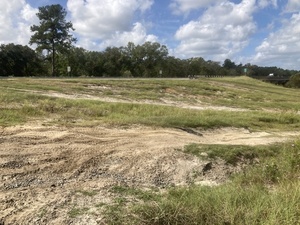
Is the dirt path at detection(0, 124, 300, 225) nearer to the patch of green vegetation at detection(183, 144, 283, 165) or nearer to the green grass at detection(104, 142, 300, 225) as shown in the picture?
the patch of green vegetation at detection(183, 144, 283, 165)

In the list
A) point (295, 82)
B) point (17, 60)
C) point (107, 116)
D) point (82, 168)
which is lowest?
point (295, 82)

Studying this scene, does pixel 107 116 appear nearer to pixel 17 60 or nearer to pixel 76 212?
pixel 76 212

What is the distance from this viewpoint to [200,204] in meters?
5.29

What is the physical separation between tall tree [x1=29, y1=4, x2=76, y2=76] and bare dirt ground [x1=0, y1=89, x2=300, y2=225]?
37.9m

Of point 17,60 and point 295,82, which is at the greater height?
point 17,60

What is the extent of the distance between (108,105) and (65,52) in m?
35.4

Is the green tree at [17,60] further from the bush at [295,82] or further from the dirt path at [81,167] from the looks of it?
the bush at [295,82]

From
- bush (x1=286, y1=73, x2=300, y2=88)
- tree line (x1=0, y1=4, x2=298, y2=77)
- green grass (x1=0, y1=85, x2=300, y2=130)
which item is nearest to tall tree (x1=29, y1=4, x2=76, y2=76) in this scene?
tree line (x1=0, y1=4, x2=298, y2=77)

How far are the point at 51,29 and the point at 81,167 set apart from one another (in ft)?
137

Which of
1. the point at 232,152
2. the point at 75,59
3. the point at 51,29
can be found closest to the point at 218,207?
the point at 232,152

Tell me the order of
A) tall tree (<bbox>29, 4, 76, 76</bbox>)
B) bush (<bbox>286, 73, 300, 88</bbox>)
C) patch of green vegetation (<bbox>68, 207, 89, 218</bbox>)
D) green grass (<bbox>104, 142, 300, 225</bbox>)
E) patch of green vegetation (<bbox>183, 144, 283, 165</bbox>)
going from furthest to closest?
bush (<bbox>286, 73, 300, 88</bbox>) < tall tree (<bbox>29, 4, 76, 76</bbox>) < patch of green vegetation (<bbox>183, 144, 283, 165</bbox>) < patch of green vegetation (<bbox>68, 207, 89, 218</bbox>) < green grass (<bbox>104, 142, 300, 225</bbox>)

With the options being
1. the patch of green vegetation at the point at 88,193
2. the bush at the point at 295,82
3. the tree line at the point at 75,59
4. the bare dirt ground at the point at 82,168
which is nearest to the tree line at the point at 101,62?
the tree line at the point at 75,59

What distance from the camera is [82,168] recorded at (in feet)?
24.1

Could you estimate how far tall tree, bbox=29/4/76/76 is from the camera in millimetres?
45812
